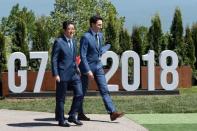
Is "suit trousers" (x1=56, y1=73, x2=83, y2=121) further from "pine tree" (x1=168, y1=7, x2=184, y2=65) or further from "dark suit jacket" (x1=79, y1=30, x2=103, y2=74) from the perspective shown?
"pine tree" (x1=168, y1=7, x2=184, y2=65)

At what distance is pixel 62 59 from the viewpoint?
969cm

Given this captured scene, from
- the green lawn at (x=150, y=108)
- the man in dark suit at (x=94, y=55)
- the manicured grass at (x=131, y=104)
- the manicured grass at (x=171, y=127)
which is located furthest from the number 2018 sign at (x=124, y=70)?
the man in dark suit at (x=94, y=55)

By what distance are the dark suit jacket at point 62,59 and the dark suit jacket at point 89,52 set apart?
1.02 ft

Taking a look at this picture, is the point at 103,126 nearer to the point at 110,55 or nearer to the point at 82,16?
the point at 110,55

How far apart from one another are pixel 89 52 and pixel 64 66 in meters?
0.67

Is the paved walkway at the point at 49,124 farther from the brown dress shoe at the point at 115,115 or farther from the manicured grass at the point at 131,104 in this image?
the manicured grass at the point at 131,104

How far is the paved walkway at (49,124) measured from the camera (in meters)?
9.71

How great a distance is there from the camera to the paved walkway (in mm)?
9711

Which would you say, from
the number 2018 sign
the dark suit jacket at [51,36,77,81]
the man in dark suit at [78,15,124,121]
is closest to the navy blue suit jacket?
the man in dark suit at [78,15,124,121]

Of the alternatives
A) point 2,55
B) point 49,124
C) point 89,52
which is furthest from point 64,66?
point 2,55

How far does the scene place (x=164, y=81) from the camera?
732 inches

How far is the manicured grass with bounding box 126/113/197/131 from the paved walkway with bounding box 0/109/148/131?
2.19 ft

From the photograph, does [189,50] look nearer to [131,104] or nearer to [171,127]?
[131,104]

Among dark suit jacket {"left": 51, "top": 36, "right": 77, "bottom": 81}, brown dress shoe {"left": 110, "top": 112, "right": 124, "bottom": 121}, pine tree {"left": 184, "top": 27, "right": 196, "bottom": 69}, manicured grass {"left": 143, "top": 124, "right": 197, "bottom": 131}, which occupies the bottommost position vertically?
manicured grass {"left": 143, "top": 124, "right": 197, "bottom": 131}
